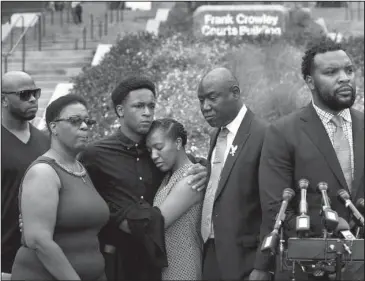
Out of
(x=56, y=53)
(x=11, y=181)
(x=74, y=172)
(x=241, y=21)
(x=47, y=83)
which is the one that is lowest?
(x=47, y=83)

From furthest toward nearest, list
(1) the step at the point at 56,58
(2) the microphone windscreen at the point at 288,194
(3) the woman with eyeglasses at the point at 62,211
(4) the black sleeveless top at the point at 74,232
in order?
(1) the step at the point at 56,58
(4) the black sleeveless top at the point at 74,232
(3) the woman with eyeglasses at the point at 62,211
(2) the microphone windscreen at the point at 288,194

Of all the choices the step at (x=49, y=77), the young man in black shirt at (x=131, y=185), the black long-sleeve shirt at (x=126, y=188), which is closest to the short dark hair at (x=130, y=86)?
the young man in black shirt at (x=131, y=185)

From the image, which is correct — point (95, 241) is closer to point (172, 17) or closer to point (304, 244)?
point (304, 244)

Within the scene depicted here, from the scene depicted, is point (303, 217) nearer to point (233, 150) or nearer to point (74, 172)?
point (233, 150)

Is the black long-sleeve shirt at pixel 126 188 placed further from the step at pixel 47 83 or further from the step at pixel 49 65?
the step at pixel 49 65

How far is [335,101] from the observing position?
6102 mm

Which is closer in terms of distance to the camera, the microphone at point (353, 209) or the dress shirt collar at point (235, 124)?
the microphone at point (353, 209)

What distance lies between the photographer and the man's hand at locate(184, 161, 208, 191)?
22.2 ft

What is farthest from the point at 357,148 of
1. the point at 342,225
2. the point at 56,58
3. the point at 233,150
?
the point at 56,58

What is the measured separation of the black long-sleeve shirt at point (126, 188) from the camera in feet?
22.1

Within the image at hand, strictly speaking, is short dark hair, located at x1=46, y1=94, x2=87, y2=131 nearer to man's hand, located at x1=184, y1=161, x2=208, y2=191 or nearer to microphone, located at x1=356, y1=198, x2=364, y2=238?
man's hand, located at x1=184, y1=161, x2=208, y2=191

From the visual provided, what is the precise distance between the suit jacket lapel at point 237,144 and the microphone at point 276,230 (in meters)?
0.91

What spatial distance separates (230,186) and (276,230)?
1193 millimetres

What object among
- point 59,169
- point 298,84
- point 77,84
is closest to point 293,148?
point 59,169
